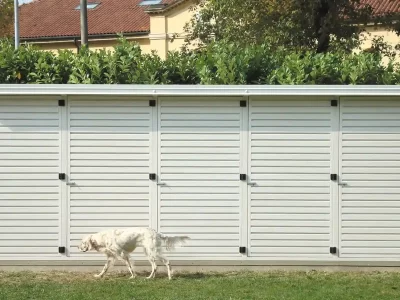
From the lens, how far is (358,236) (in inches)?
515

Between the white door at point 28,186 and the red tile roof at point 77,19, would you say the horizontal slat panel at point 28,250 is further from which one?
the red tile roof at point 77,19

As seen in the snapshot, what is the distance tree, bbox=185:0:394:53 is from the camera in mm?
21734

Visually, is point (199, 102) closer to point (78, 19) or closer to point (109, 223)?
point (109, 223)

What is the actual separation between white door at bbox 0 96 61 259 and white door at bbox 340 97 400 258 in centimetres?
399

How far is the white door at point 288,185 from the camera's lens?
1309 cm

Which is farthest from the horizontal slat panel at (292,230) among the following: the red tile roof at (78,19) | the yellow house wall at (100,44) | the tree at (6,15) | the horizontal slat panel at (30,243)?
the yellow house wall at (100,44)

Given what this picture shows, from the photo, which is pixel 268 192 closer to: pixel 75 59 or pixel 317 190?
pixel 317 190

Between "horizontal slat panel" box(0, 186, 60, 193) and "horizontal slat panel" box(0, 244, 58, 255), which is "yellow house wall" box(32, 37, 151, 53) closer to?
"horizontal slat panel" box(0, 186, 60, 193)


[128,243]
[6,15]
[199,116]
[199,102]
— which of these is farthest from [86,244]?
[6,15]

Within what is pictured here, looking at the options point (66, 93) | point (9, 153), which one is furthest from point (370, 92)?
point (9, 153)

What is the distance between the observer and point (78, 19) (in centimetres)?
4578

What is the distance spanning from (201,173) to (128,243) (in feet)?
4.77

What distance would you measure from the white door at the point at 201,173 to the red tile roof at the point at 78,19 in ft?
95.4

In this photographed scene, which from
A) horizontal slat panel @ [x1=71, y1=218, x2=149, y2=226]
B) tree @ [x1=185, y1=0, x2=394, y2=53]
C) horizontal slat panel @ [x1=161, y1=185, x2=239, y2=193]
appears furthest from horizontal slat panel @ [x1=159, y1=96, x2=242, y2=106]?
tree @ [x1=185, y1=0, x2=394, y2=53]
